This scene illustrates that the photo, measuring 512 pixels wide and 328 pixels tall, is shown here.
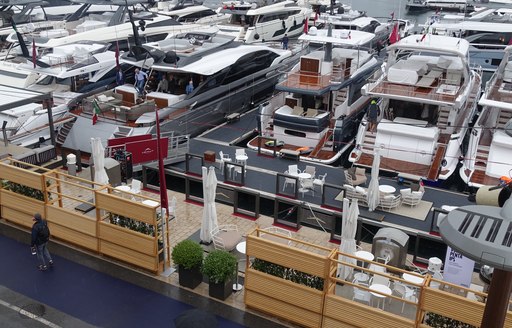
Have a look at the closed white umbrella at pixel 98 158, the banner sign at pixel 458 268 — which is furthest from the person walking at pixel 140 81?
the banner sign at pixel 458 268

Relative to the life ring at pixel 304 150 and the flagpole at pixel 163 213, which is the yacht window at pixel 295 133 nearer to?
the life ring at pixel 304 150

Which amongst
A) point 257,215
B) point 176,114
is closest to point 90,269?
point 257,215

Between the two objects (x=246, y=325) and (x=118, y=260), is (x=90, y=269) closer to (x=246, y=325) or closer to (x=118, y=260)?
(x=118, y=260)

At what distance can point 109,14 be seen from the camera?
119 feet

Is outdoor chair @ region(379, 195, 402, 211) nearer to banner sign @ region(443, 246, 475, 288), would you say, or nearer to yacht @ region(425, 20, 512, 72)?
banner sign @ region(443, 246, 475, 288)

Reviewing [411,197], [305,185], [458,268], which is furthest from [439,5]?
[458,268]

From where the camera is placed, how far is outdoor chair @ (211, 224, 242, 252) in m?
12.6

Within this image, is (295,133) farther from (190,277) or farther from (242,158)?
(190,277)

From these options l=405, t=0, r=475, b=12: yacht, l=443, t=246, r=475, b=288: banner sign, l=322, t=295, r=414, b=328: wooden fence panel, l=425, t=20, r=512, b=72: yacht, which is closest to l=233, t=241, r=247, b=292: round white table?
l=322, t=295, r=414, b=328: wooden fence panel

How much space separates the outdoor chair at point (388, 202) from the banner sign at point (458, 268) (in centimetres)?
426

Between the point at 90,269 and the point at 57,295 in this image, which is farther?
the point at 90,269

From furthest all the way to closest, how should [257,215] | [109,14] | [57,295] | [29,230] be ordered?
[109,14]
[257,215]
[29,230]
[57,295]

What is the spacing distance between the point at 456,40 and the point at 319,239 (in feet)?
36.2

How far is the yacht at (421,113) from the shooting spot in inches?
717
